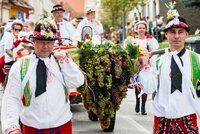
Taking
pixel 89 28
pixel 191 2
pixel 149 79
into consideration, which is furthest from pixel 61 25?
pixel 191 2

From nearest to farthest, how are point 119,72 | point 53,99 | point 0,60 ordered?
point 53,99, point 119,72, point 0,60

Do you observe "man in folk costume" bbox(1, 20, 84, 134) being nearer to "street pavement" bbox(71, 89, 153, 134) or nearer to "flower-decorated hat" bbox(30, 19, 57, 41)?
"flower-decorated hat" bbox(30, 19, 57, 41)

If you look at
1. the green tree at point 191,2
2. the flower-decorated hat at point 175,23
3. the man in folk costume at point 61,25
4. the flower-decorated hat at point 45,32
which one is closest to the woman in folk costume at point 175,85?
the flower-decorated hat at point 175,23

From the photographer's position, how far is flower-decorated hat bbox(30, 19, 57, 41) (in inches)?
191

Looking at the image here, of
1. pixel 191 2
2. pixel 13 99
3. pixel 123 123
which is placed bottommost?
pixel 123 123

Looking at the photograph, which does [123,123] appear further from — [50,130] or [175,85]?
[50,130]

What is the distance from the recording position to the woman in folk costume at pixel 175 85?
490cm

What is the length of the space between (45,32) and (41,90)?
55 cm

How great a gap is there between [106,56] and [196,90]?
391 centimetres

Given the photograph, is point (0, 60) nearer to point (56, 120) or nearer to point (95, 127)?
point (95, 127)

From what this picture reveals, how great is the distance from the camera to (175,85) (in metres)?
4.91

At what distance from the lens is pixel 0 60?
955 centimetres

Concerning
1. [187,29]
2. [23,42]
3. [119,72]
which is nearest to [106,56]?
[119,72]

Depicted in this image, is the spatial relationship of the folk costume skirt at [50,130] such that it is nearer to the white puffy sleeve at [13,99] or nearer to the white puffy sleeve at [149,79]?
the white puffy sleeve at [13,99]
